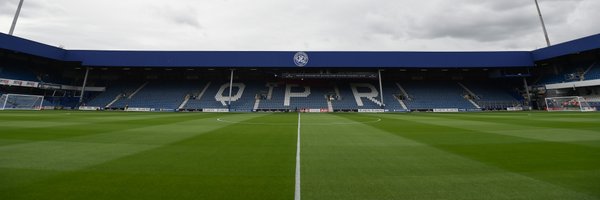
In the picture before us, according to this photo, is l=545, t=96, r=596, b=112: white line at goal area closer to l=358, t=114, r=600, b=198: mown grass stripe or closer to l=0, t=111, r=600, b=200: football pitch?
l=0, t=111, r=600, b=200: football pitch

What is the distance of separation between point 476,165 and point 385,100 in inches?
1587

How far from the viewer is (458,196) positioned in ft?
13.6

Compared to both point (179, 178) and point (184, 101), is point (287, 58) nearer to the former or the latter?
point (184, 101)

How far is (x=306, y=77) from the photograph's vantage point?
44781 millimetres

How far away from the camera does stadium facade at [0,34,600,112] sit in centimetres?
4147

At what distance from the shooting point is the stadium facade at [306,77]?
41.5m

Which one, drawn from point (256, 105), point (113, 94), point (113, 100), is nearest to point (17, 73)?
point (113, 94)

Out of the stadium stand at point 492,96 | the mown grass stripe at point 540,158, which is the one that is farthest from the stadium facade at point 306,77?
the mown grass stripe at point 540,158

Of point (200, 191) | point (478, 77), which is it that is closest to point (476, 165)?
point (200, 191)

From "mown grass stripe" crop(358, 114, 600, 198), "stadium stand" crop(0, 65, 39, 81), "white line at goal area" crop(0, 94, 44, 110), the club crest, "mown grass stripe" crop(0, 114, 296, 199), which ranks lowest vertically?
"mown grass stripe" crop(0, 114, 296, 199)

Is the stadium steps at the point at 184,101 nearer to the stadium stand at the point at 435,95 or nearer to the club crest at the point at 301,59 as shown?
the club crest at the point at 301,59

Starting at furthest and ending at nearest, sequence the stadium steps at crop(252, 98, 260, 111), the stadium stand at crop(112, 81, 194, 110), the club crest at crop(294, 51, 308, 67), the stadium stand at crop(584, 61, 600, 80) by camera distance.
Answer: the stadium stand at crop(112, 81, 194, 110), the stadium steps at crop(252, 98, 260, 111), the club crest at crop(294, 51, 308, 67), the stadium stand at crop(584, 61, 600, 80)

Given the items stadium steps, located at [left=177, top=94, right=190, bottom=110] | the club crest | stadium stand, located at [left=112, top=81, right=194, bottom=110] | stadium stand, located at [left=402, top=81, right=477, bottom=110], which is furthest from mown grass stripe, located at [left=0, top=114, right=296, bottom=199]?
stadium stand, located at [left=402, top=81, right=477, bottom=110]

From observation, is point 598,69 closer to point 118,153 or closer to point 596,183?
point 596,183
